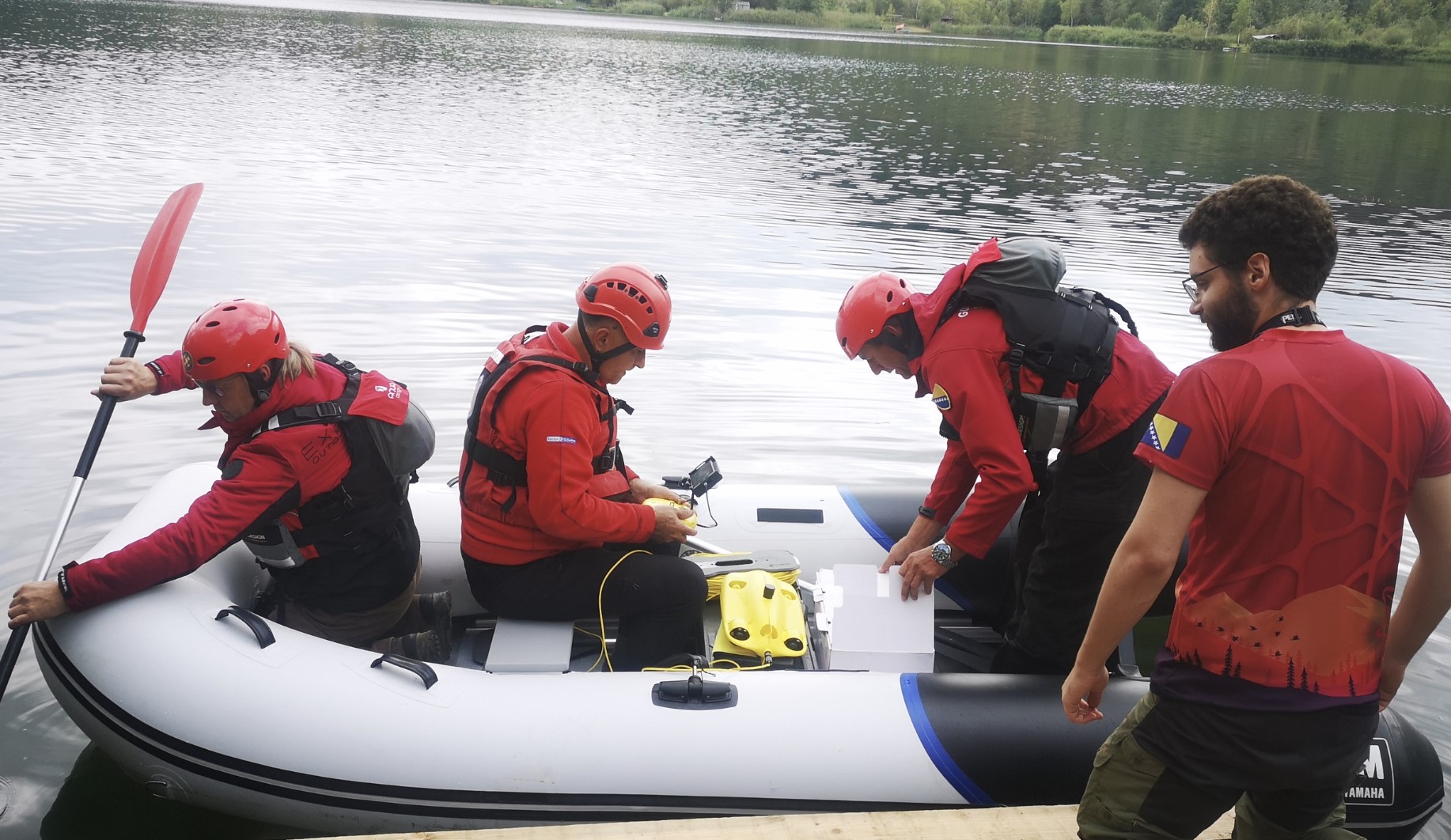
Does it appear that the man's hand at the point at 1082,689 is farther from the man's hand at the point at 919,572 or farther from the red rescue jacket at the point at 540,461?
the red rescue jacket at the point at 540,461

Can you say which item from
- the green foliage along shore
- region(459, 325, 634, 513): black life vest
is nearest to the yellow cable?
region(459, 325, 634, 513): black life vest

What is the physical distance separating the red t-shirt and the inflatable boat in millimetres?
1203

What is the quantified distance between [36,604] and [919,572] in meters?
2.53

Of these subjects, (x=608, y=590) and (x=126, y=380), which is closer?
(x=608, y=590)

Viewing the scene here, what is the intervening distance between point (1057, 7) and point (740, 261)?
187 feet

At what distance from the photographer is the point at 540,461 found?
9.64 ft

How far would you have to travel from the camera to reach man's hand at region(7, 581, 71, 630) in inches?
114

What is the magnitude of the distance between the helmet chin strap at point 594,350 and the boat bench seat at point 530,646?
0.84 metres

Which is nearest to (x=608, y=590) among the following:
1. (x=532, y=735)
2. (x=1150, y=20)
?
(x=532, y=735)

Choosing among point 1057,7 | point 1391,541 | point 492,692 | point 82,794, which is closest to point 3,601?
point 82,794

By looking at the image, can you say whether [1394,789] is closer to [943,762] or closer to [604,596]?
[943,762]

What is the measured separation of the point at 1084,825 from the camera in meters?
2.02

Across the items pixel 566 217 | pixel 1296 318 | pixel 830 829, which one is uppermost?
pixel 1296 318

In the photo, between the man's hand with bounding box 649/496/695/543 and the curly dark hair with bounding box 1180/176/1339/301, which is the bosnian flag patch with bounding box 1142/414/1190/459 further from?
the man's hand with bounding box 649/496/695/543
